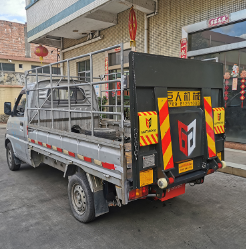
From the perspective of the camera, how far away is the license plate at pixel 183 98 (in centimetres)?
316

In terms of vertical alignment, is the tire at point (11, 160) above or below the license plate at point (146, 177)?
below

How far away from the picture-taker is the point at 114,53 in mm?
11625

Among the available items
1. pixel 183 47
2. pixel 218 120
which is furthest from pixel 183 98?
pixel 183 47

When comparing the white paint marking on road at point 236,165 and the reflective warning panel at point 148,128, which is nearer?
the reflective warning panel at point 148,128

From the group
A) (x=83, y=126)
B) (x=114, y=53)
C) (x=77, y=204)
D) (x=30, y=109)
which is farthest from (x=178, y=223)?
(x=114, y=53)

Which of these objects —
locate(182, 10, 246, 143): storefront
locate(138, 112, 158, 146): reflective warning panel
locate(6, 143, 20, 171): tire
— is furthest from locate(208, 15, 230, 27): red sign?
locate(6, 143, 20, 171): tire

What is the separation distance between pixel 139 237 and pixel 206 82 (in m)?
2.38

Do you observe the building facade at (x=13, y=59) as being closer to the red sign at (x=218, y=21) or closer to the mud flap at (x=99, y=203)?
the red sign at (x=218, y=21)

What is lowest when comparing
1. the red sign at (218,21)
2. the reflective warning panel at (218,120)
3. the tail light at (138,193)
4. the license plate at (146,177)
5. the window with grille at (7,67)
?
the tail light at (138,193)

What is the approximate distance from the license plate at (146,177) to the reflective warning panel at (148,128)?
344 mm

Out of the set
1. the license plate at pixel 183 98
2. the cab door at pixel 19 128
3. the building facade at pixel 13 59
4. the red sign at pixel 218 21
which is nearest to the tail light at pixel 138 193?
the license plate at pixel 183 98

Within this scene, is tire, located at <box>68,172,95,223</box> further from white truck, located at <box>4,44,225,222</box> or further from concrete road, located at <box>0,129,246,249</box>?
concrete road, located at <box>0,129,246,249</box>

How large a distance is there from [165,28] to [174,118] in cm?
673

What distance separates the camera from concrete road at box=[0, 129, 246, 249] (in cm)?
305
